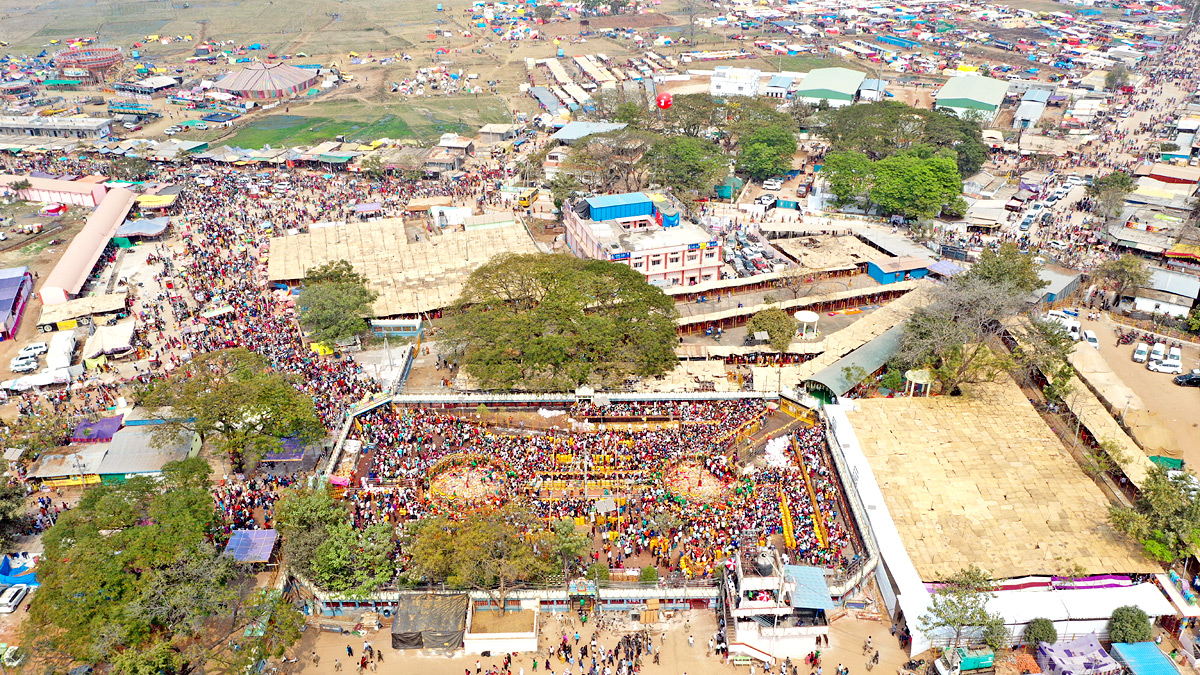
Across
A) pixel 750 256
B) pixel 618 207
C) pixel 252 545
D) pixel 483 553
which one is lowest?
pixel 252 545

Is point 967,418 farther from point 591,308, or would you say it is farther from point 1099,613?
point 591,308

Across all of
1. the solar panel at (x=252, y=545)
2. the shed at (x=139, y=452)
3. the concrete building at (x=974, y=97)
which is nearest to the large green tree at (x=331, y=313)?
the shed at (x=139, y=452)

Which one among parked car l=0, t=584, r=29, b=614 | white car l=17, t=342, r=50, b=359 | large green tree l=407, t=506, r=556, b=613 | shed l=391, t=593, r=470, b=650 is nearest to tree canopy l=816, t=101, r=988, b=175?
large green tree l=407, t=506, r=556, b=613

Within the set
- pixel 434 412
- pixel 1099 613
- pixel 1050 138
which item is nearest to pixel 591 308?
pixel 434 412

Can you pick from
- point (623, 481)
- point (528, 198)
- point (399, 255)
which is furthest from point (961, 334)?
point (528, 198)

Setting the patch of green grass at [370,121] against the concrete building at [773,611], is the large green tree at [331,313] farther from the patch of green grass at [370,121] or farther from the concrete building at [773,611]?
the patch of green grass at [370,121]

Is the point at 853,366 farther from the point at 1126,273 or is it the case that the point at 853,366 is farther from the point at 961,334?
the point at 1126,273
